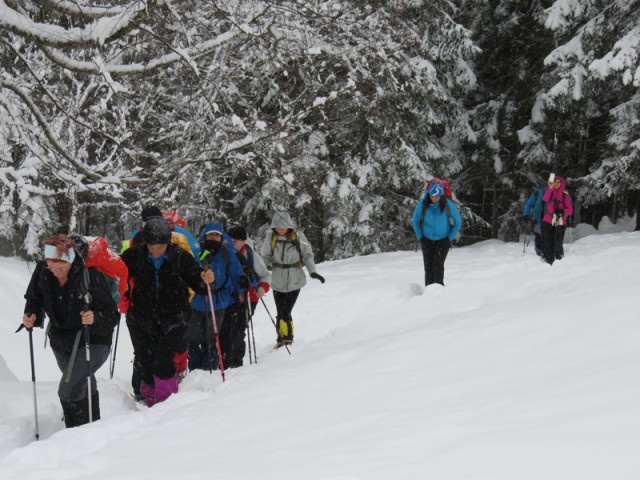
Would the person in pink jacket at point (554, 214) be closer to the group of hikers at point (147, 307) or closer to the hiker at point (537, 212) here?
the hiker at point (537, 212)

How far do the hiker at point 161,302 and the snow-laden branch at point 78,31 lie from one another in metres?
1.75

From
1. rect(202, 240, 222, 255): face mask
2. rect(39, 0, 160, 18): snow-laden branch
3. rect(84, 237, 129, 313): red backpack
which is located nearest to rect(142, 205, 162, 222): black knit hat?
rect(84, 237, 129, 313): red backpack

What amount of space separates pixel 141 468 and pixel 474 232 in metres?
23.5

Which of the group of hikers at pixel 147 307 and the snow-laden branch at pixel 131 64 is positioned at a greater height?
the snow-laden branch at pixel 131 64

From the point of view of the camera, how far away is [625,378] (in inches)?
129

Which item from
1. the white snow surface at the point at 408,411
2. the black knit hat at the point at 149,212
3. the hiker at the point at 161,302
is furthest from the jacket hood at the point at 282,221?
the hiker at the point at 161,302

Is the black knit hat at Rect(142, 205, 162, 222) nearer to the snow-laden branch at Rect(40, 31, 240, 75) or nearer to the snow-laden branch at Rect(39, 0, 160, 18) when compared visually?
the snow-laden branch at Rect(40, 31, 240, 75)


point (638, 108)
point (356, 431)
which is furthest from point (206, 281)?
point (638, 108)

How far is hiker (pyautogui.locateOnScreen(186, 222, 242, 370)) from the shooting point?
7125 mm

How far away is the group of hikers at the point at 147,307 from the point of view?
5.13m

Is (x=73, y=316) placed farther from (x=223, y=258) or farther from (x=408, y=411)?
(x=408, y=411)

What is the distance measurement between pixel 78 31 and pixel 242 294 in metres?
3.57

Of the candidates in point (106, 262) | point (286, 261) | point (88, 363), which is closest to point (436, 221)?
point (286, 261)

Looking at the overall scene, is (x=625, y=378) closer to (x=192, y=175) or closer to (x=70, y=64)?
(x=70, y=64)
